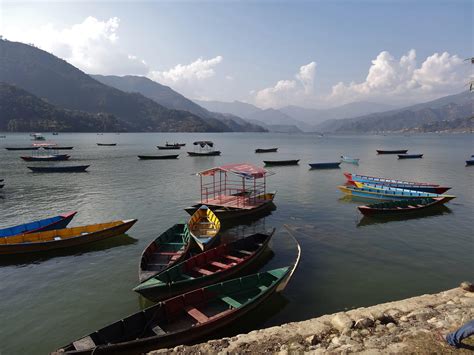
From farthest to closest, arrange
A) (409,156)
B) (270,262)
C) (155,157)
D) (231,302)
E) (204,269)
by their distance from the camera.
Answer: (409,156)
(155,157)
(270,262)
(204,269)
(231,302)

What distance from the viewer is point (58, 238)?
25.8 metres

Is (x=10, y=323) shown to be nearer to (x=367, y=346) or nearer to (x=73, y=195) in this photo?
(x=367, y=346)

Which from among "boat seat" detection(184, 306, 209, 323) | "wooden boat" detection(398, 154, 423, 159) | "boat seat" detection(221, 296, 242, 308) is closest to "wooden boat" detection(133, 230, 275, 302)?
"boat seat" detection(184, 306, 209, 323)

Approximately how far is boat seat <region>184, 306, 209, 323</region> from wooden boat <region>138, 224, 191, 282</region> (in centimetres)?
441

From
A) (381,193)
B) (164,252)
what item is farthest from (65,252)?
(381,193)

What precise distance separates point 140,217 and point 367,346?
93.5ft

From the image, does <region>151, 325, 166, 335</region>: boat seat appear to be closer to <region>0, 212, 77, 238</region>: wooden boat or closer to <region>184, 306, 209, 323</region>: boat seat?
<region>184, 306, 209, 323</region>: boat seat

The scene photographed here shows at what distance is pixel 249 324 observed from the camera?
15844 millimetres

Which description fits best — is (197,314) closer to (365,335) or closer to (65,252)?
(365,335)

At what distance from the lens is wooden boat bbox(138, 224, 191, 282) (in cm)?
1983

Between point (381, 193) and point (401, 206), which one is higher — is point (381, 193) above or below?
above

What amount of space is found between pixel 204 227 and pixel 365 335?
58.2 feet

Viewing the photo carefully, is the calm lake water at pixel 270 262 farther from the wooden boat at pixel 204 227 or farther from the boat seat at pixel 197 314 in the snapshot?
the wooden boat at pixel 204 227

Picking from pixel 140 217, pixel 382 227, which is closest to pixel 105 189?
pixel 140 217
